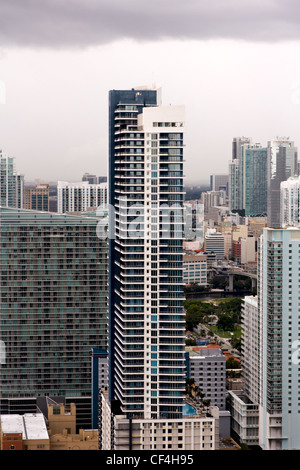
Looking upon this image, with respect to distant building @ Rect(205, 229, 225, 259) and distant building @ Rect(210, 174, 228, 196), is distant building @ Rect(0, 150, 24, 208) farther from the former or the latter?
distant building @ Rect(205, 229, 225, 259)

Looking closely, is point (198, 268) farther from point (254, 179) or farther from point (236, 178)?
point (236, 178)

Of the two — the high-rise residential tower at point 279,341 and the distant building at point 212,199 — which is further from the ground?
the distant building at point 212,199

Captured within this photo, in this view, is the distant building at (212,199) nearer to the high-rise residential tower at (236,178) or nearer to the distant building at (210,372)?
the high-rise residential tower at (236,178)

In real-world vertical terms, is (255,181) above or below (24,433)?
above

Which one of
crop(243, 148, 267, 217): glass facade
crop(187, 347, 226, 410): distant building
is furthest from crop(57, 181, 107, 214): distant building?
crop(243, 148, 267, 217): glass facade

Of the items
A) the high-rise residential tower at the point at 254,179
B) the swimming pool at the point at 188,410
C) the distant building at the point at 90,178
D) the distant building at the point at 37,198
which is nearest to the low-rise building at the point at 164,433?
the swimming pool at the point at 188,410

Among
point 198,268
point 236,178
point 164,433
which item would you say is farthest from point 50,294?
point 164,433
